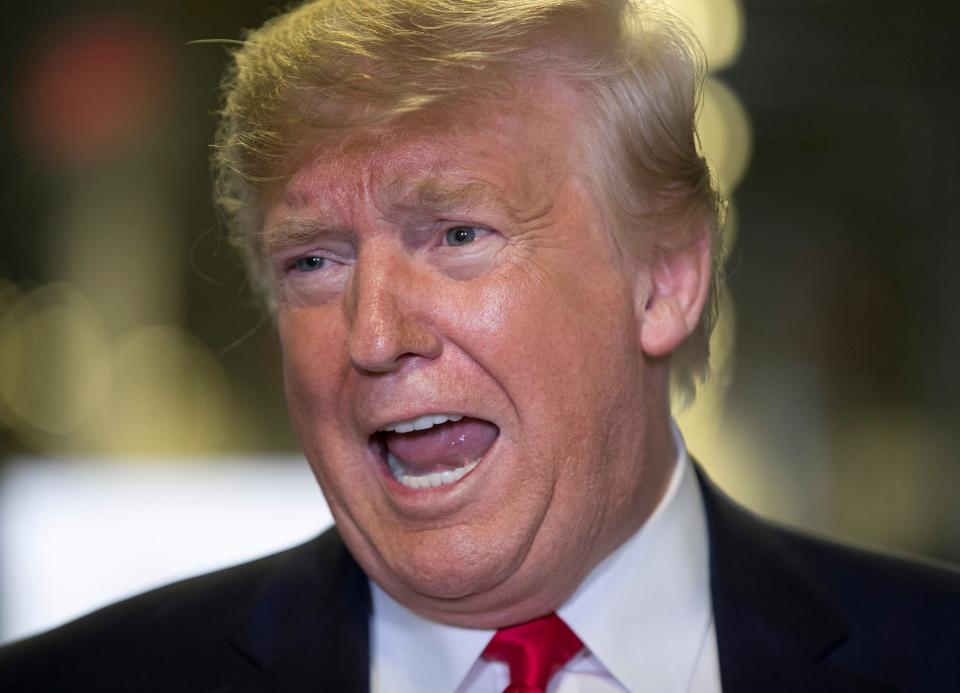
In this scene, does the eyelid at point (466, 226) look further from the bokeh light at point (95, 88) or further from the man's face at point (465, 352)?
the bokeh light at point (95, 88)

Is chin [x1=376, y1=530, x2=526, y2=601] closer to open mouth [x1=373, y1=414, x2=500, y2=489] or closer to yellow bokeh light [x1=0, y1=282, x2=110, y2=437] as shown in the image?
open mouth [x1=373, y1=414, x2=500, y2=489]

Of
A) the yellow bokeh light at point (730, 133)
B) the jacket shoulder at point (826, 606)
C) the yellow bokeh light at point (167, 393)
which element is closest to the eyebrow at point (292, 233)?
the jacket shoulder at point (826, 606)

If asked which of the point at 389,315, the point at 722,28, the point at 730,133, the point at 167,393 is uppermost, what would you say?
the point at 389,315

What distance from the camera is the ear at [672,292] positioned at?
1745mm

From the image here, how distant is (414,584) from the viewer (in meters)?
1.58

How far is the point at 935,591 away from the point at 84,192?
3.73 m

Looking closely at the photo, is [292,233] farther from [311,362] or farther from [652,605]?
[652,605]

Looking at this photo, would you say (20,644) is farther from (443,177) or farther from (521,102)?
(521,102)

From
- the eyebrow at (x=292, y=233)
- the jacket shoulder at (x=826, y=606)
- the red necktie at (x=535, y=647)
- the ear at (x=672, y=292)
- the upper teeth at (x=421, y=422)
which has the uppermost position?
the eyebrow at (x=292, y=233)

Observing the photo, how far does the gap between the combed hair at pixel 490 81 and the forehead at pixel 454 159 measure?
0.02 meters

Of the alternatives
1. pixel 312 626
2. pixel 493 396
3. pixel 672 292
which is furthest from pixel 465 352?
pixel 312 626

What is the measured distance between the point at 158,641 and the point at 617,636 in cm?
67

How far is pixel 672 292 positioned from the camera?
1800 millimetres

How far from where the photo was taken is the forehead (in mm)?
1567
